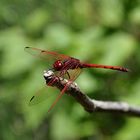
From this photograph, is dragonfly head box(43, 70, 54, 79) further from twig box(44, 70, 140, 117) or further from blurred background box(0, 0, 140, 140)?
blurred background box(0, 0, 140, 140)

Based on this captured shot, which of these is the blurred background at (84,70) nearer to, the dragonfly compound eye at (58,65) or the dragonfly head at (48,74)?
the dragonfly compound eye at (58,65)

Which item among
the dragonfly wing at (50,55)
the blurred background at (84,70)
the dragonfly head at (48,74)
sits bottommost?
the blurred background at (84,70)

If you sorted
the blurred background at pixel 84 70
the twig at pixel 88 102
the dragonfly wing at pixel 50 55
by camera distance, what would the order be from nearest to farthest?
the twig at pixel 88 102 < the dragonfly wing at pixel 50 55 < the blurred background at pixel 84 70

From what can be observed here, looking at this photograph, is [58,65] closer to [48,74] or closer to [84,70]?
[48,74]

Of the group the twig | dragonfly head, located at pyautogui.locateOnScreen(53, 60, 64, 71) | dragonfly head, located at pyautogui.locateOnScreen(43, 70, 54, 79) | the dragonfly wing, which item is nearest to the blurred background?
the dragonfly wing

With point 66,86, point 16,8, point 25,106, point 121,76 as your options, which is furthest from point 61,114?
point 66,86

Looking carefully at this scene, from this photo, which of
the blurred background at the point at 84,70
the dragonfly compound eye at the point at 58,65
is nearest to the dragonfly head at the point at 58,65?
the dragonfly compound eye at the point at 58,65
